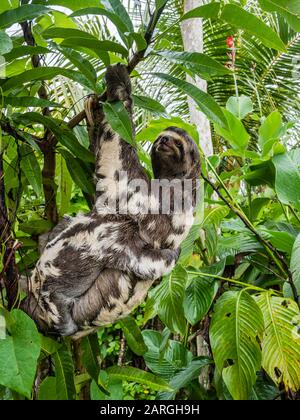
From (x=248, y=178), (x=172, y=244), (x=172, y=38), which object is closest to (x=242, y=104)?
(x=248, y=178)

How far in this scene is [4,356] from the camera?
1227 mm

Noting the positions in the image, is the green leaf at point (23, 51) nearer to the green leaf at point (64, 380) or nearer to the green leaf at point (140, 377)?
the green leaf at point (64, 380)

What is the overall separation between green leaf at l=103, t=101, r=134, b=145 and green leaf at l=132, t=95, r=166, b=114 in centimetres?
26

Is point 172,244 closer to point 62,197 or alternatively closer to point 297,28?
point 62,197

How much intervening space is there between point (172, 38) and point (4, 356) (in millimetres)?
4911

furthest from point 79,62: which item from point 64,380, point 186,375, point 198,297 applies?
point 186,375

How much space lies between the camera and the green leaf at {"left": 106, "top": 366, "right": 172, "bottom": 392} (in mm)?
1940

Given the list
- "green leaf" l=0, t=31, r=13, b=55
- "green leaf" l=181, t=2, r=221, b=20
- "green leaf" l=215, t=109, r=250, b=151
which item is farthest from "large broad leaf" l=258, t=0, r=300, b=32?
"green leaf" l=215, t=109, r=250, b=151

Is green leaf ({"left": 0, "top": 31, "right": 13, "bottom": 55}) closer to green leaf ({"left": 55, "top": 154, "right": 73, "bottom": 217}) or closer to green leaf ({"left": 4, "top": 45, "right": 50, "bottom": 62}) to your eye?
green leaf ({"left": 4, "top": 45, "right": 50, "bottom": 62})

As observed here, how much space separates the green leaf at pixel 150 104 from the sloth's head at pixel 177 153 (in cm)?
45

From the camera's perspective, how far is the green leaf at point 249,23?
1.42m

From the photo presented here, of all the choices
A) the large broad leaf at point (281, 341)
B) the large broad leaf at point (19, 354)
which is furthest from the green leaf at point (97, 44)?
the large broad leaf at point (281, 341)

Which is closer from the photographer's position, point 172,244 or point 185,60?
point 185,60

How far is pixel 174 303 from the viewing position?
7.22 feet
